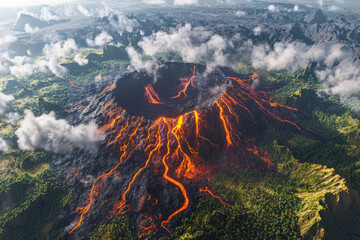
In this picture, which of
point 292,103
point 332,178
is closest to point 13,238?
point 332,178

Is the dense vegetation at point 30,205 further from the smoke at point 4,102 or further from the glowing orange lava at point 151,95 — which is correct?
the smoke at point 4,102

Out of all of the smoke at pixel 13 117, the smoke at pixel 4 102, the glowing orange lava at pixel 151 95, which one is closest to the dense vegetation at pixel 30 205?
the smoke at pixel 13 117

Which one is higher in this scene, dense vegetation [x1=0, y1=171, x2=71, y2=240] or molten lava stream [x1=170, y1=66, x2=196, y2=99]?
molten lava stream [x1=170, y1=66, x2=196, y2=99]

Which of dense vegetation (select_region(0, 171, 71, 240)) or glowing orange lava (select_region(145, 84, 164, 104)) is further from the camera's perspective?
glowing orange lava (select_region(145, 84, 164, 104))

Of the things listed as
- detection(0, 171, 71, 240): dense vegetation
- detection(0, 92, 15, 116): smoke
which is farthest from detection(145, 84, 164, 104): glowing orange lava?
detection(0, 92, 15, 116): smoke

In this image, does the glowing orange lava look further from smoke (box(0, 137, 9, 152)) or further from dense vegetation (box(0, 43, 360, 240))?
smoke (box(0, 137, 9, 152))

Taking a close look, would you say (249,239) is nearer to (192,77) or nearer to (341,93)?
(192,77)
